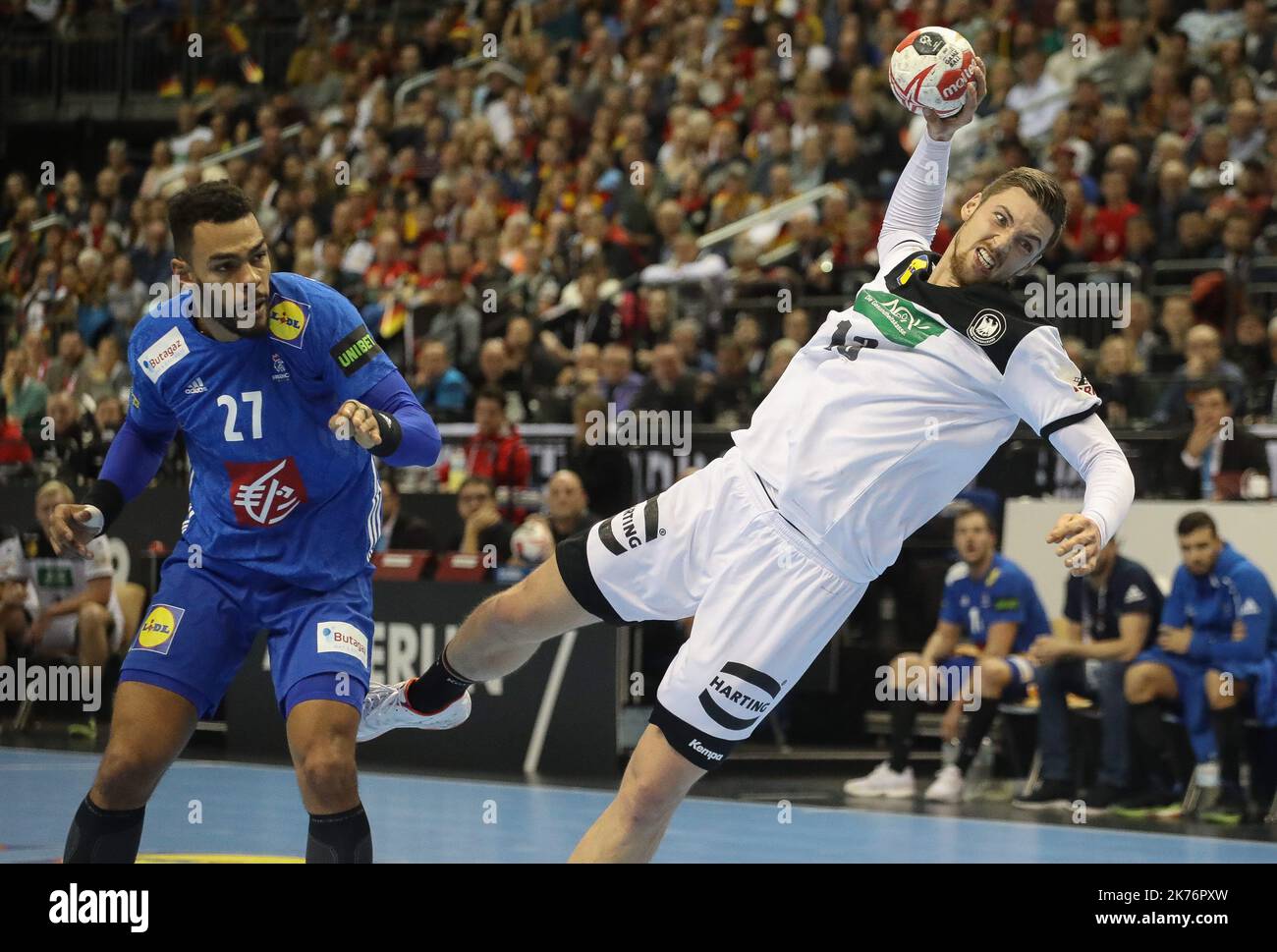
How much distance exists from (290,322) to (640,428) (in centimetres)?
730

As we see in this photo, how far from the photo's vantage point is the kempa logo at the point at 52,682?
1313cm

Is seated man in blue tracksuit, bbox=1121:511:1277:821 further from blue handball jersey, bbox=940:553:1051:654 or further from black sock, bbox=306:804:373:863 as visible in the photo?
black sock, bbox=306:804:373:863

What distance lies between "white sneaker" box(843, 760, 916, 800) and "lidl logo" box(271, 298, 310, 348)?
20.9 feet

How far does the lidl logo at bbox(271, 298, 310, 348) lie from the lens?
5535mm

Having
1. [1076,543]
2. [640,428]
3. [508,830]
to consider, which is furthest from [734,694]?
[640,428]

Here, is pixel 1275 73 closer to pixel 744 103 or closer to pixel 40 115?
pixel 744 103

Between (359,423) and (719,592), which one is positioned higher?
(359,423)

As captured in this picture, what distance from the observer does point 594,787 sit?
35.5 feet

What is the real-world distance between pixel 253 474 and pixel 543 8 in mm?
15450

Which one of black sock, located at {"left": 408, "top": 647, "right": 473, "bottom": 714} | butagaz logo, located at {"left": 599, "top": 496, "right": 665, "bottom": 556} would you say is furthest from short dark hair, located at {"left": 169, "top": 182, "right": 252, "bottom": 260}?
black sock, located at {"left": 408, "top": 647, "right": 473, "bottom": 714}

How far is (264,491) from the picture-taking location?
5547 mm

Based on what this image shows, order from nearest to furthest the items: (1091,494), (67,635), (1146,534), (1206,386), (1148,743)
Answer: (1091,494), (1148,743), (1146,534), (1206,386), (67,635)
